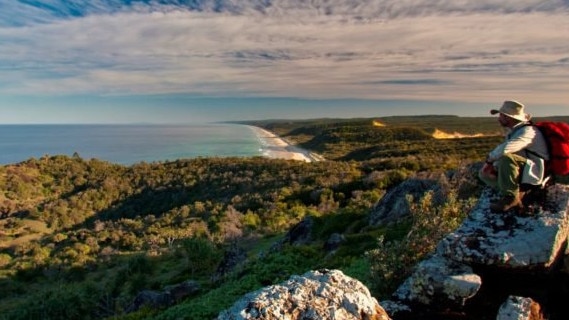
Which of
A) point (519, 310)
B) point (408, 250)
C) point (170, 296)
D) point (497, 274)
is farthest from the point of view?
point (170, 296)

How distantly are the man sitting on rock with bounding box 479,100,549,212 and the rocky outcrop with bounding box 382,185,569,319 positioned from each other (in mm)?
379

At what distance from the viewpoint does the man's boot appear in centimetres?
692

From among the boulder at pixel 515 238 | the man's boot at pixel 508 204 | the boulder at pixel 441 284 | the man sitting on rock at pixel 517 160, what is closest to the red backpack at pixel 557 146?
the man sitting on rock at pixel 517 160

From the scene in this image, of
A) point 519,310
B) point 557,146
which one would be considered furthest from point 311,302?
point 557,146

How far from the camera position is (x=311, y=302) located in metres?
4.94

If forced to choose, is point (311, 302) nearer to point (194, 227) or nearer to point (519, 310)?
point (519, 310)

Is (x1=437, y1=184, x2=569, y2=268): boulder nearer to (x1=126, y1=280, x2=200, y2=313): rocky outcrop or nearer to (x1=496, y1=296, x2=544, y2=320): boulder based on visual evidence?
(x1=496, y1=296, x2=544, y2=320): boulder

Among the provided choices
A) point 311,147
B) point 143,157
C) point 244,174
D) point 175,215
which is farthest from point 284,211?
point 143,157

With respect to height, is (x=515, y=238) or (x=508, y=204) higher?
(x=508, y=204)

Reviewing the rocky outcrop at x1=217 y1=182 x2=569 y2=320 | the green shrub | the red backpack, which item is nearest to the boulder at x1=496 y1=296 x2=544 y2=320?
the rocky outcrop at x1=217 y1=182 x2=569 y2=320

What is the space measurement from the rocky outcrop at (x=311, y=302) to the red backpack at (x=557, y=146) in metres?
3.82

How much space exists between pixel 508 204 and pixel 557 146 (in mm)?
1182

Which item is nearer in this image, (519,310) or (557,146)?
(519,310)

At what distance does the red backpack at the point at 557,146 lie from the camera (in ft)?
23.0
